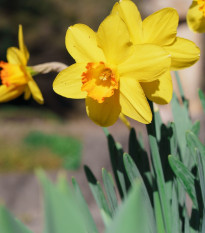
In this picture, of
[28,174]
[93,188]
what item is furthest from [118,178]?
[28,174]

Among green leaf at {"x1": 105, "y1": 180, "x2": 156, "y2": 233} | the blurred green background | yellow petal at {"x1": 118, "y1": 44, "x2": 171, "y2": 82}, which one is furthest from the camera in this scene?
the blurred green background

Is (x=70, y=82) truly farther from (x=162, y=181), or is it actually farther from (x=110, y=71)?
(x=162, y=181)

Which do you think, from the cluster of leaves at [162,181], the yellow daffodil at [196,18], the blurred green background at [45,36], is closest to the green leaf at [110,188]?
the cluster of leaves at [162,181]

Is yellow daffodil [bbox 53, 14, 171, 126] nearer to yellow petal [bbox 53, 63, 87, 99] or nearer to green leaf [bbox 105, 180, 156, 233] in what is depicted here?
yellow petal [bbox 53, 63, 87, 99]

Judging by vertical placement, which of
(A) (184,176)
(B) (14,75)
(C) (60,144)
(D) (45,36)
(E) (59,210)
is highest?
(D) (45,36)

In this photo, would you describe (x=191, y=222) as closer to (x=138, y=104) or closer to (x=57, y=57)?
(x=138, y=104)

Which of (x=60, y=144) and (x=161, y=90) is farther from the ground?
(x=161, y=90)

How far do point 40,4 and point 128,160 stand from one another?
543 cm

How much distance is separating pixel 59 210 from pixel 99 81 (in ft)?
0.90

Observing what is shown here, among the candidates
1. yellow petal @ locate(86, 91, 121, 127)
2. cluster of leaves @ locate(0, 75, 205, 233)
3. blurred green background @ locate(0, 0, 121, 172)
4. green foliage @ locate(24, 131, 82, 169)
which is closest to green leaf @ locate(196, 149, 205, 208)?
cluster of leaves @ locate(0, 75, 205, 233)

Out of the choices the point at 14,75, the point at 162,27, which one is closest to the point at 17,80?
the point at 14,75

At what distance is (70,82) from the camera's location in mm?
460

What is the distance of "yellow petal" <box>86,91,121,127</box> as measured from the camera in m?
0.45

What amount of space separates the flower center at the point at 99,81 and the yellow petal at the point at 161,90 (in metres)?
0.04
